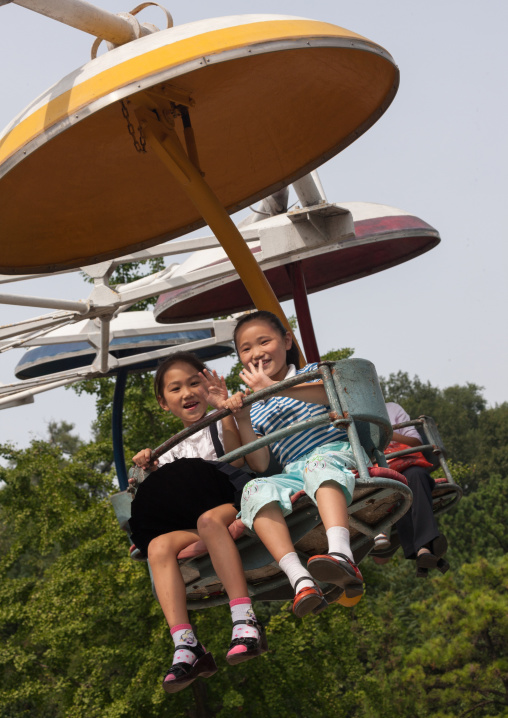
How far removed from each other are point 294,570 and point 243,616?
0.32m

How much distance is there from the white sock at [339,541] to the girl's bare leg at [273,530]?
0.18m

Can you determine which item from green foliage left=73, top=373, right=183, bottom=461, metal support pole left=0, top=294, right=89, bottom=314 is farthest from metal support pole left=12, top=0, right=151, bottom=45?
green foliage left=73, top=373, right=183, bottom=461

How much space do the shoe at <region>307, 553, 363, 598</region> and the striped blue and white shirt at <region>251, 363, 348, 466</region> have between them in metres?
0.74

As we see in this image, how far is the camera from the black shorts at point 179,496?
3977 mm

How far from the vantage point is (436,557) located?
18.2 ft

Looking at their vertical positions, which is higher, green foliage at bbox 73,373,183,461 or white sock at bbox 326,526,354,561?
green foliage at bbox 73,373,183,461

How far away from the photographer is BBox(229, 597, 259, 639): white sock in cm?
360

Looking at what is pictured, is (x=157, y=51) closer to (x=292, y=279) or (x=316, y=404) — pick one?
(x=316, y=404)

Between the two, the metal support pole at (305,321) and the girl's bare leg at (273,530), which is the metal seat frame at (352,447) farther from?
the metal support pole at (305,321)

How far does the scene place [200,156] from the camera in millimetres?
6082

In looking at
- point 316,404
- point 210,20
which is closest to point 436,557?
point 316,404

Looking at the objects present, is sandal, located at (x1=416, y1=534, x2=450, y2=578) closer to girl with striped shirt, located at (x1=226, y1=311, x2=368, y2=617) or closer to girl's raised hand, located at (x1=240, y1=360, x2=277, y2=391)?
girl with striped shirt, located at (x1=226, y1=311, x2=368, y2=617)

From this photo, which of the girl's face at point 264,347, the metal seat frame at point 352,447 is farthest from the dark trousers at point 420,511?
the girl's face at point 264,347

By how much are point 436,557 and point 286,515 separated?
6.93 feet
